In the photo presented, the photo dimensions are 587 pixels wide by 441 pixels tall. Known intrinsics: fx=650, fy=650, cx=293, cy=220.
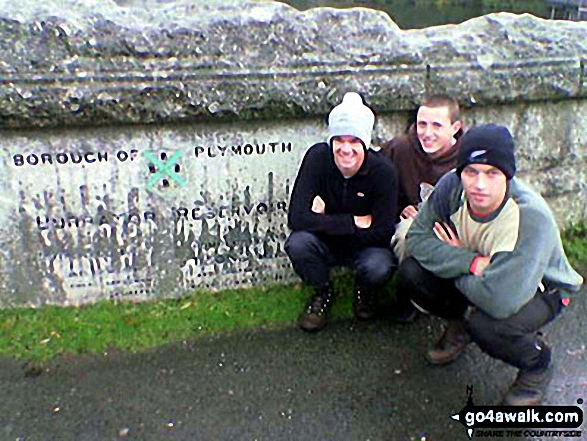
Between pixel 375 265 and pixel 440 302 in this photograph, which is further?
pixel 375 265

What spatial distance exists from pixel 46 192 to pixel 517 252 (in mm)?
2246

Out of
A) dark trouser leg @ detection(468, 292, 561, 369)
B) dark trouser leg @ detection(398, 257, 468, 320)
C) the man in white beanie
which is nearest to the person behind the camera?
dark trouser leg @ detection(468, 292, 561, 369)

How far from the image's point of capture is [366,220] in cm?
328

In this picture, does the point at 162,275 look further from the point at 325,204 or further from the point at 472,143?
the point at 472,143

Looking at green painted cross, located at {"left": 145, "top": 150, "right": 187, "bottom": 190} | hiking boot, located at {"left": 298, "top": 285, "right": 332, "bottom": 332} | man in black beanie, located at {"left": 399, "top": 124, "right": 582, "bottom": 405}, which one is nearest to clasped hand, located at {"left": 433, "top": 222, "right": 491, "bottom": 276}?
man in black beanie, located at {"left": 399, "top": 124, "right": 582, "bottom": 405}

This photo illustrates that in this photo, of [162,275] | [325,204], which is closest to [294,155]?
[325,204]

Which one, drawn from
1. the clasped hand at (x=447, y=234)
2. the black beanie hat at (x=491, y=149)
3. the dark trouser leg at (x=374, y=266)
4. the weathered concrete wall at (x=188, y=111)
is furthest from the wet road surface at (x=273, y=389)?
the black beanie hat at (x=491, y=149)

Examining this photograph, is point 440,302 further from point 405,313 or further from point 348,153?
point 348,153

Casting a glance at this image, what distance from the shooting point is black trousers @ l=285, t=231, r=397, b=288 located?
3232 millimetres

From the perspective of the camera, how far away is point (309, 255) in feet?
10.6

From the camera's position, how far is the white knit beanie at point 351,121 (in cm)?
303

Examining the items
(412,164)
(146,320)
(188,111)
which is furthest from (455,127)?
(146,320)

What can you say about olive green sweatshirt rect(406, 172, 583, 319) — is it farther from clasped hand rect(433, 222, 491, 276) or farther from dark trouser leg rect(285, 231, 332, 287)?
dark trouser leg rect(285, 231, 332, 287)

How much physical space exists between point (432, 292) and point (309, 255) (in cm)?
64
